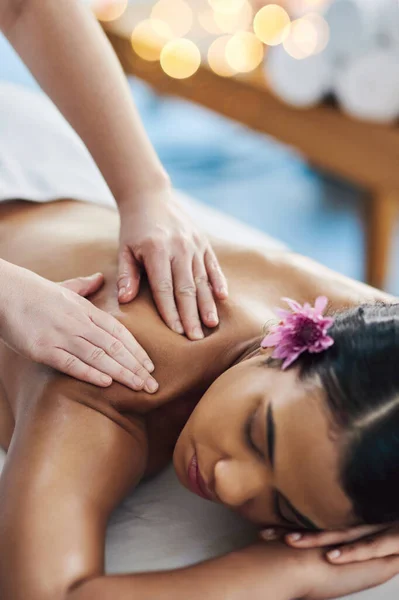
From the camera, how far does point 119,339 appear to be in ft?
3.65

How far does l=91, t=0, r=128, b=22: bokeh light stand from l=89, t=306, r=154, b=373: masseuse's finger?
8.12ft

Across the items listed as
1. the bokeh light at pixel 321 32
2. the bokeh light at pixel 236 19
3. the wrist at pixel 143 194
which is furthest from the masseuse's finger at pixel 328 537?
the bokeh light at pixel 236 19

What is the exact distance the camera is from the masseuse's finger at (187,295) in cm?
117

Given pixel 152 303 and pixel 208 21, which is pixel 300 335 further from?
pixel 208 21

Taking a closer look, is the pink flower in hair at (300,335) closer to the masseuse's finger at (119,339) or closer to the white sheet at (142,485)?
the masseuse's finger at (119,339)

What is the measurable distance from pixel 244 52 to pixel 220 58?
116 millimetres

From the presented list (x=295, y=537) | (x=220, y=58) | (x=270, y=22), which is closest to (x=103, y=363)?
(x=295, y=537)

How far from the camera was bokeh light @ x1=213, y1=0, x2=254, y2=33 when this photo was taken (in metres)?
3.15

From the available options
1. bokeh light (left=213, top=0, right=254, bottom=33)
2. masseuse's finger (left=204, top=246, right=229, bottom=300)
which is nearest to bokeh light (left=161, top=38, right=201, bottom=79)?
bokeh light (left=213, top=0, right=254, bottom=33)

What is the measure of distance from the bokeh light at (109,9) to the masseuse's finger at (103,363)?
2525 millimetres

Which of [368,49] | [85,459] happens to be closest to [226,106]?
[368,49]

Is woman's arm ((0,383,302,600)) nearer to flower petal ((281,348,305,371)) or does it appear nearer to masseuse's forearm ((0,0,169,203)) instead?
flower petal ((281,348,305,371))

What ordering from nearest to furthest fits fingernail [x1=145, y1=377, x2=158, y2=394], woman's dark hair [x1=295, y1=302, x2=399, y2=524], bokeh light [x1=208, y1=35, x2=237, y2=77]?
woman's dark hair [x1=295, y1=302, x2=399, y2=524]
fingernail [x1=145, y1=377, x2=158, y2=394]
bokeh light [x1=208, y1=35, x2=237, y2=77]

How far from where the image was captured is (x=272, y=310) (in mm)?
1276
